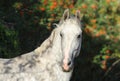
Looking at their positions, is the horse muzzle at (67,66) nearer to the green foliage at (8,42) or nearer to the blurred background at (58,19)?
the green foliage at (8,42)

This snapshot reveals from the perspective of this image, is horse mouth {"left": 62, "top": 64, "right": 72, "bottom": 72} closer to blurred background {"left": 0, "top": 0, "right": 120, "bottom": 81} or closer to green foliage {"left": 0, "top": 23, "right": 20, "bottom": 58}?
green foliage {"left": 0, "top": 23, "right": 20, "bottom": 58}

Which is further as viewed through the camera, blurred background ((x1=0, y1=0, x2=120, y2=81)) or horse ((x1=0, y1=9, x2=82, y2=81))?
blurred background ((x1=0, y1=0, x2=120, y2=81))

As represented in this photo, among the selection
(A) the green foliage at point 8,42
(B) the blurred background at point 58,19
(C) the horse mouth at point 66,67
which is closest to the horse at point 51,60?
(C) the horse mouth at point 66,67

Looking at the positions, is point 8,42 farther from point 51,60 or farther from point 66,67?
point 66,67

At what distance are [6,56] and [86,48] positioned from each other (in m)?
2.08

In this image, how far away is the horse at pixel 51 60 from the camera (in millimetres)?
6734

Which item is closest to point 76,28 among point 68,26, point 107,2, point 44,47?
point 68,26

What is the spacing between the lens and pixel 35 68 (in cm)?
683

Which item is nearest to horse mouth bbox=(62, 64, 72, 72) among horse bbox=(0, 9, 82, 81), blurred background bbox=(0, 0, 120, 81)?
horse bbox=(0, 9, 82, 81)

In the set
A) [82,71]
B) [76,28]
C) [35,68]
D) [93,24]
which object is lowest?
[82,71]

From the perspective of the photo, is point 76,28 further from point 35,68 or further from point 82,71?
point 82,71

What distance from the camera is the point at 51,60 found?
6.92m

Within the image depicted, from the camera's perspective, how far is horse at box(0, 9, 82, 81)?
673 centimetres

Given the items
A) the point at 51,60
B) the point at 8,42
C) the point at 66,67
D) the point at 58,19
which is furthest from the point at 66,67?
the point at 58,19
